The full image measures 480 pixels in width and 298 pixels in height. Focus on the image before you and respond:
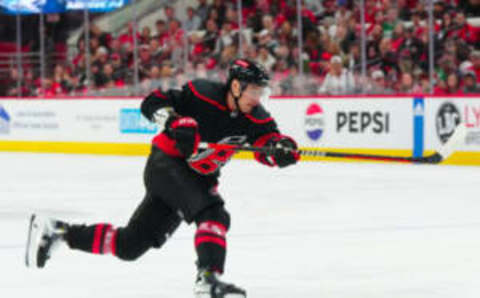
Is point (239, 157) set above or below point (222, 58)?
below

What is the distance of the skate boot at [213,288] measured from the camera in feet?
12.6

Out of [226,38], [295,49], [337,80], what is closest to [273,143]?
[337,80]

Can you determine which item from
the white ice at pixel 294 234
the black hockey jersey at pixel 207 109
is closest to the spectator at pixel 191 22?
the white ice at pixel 294 234

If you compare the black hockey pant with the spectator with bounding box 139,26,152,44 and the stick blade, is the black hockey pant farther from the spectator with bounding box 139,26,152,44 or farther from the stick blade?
the spectator with bounding box 139,26,152,44

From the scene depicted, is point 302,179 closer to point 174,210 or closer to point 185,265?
point 185,265

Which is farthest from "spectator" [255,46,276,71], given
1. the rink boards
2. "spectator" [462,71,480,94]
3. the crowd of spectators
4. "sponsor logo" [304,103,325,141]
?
"spectator" [462,71,480,94]

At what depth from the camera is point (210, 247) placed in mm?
3928

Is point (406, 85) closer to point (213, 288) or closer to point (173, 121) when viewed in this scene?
point (173, 121)

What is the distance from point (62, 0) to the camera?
51.9 ft

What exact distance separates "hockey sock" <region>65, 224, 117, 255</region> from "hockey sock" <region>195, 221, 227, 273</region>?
47 cm

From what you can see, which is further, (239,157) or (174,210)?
(239,157)

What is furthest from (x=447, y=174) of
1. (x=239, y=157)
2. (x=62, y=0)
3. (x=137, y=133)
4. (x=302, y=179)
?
(x=62, y=0)

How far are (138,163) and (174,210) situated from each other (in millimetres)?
7855

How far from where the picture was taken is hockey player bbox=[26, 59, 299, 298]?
13.2 feet
